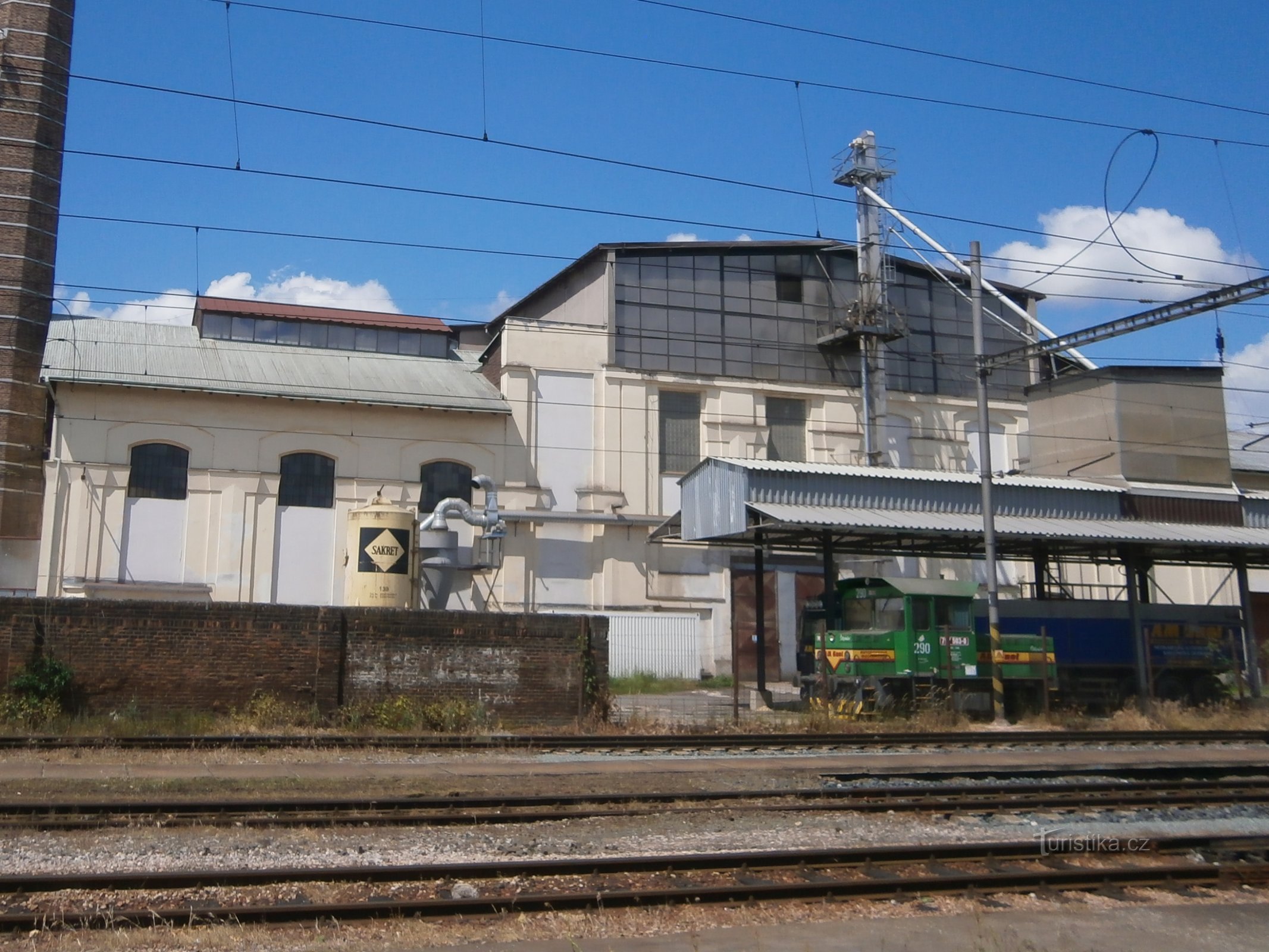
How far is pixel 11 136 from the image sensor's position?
35.5 meters

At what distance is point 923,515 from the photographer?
27438 mm

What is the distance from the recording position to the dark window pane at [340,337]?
4081cm

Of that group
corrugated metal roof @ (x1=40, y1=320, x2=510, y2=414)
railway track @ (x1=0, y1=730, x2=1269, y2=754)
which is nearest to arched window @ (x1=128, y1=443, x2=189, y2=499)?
corrugated metal roof @ (x1=40, y1=320, x2=510, y2=414)

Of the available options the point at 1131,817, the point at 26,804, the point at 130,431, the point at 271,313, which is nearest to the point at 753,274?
the point at 271,313

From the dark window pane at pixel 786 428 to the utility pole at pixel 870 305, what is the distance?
2224mm

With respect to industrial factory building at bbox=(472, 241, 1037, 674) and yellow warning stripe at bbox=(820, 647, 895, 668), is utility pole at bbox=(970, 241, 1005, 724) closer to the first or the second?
yellow warning stripe at bbox=(820, 647, 895, 668)

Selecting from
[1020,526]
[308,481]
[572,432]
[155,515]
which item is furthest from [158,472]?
[1020,526]

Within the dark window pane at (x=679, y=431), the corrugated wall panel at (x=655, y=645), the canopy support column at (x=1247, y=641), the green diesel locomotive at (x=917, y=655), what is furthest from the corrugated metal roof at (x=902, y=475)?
the dark window pane at (x=679, y=431)

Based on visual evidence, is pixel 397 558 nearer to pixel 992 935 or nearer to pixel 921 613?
pixel 921 613

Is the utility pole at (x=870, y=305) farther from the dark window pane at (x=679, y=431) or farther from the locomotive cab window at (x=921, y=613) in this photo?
the locomotive cab window at (x=921, y=613)

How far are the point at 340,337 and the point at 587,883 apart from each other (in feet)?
114

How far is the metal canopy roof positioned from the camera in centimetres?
2594

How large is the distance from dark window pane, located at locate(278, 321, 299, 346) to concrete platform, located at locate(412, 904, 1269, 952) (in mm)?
35802

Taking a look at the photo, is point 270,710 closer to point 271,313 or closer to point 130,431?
point 130,431
